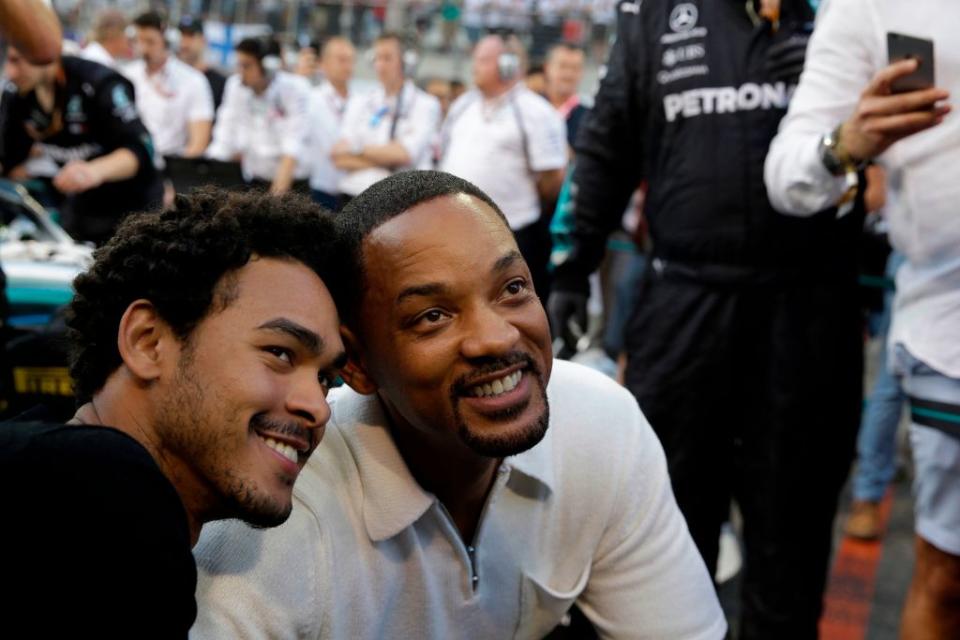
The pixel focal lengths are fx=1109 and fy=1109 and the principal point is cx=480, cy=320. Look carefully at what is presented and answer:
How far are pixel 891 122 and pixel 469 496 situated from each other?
1138 mm

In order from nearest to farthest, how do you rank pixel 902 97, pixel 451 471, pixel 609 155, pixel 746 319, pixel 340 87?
pixel 451 471 → pixel 902 97 → pixel 746 319 → pixel 609 155 → pixel 340 87

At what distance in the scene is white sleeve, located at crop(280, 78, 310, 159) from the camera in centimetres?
752

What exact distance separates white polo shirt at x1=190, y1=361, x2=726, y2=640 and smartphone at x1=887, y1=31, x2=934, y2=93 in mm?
843

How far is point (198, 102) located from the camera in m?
8.41

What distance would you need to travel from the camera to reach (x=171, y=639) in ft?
4.39

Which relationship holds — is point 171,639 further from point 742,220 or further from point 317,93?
point 317,93

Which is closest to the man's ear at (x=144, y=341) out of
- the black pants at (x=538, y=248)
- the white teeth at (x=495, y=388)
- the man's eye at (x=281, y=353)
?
the man's eye at (x=281, y=353)

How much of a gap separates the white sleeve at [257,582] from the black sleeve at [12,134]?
351 centimetres

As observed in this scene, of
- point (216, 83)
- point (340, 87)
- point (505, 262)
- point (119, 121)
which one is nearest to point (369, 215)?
point (505, 262)

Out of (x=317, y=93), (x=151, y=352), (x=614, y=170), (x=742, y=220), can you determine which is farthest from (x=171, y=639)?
(x=317, y=93)

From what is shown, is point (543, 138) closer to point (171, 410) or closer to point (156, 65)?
point (156, 65)

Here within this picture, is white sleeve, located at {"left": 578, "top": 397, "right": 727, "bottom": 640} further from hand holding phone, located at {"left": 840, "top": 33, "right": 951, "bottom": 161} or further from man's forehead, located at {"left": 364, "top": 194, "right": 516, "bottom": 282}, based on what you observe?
hand holding phone, located at {"left": 840, "top": 33, "right": 951, "bottom": 161}

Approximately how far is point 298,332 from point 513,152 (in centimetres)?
445

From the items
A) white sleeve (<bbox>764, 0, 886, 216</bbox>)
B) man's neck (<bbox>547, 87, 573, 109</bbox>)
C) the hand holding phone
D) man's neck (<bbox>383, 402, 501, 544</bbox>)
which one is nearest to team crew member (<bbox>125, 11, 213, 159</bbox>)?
man's neck (<bbox>547, 87, 573, 109</bbox>)
